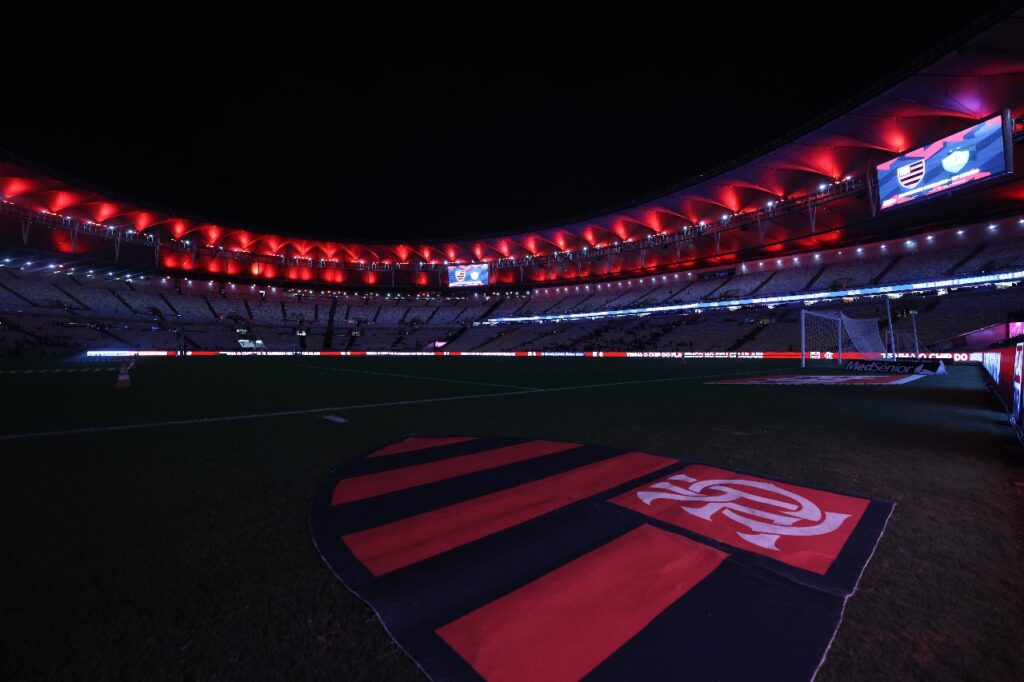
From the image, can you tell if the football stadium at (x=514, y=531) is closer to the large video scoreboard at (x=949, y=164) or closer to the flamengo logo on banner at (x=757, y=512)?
the flamengo logo on banner at (x=757, y=512)

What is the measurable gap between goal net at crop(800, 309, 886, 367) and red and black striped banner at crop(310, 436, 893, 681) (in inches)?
788

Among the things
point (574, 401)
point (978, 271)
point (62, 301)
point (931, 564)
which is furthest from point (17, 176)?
point (978, 271)

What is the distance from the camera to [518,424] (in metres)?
5.75

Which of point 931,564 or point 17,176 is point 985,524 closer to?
point 931,564

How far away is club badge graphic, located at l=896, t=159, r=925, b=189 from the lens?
80.5 ft

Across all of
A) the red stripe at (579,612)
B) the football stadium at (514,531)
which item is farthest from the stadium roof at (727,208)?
the red stripe at (579,612)

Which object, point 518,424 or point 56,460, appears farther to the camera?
point 518,424

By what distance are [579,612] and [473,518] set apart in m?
1.09

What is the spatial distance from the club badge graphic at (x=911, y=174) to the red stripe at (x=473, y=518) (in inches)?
1308

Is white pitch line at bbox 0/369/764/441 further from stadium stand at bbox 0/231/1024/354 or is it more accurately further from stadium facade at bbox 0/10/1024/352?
stadium stand at bbox 0/231/1024/354

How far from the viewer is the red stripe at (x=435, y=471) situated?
10.1 ft

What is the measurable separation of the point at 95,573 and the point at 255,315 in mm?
59525

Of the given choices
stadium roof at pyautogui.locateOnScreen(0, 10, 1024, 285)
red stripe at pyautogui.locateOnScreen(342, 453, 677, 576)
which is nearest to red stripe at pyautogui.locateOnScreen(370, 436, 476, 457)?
red stripe at pyautogui.locateOnScreen(342, 453, 677, 576)

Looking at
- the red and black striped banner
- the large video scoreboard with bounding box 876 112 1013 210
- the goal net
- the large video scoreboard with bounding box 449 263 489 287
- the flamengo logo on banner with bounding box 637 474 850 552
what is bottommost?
the goal net
